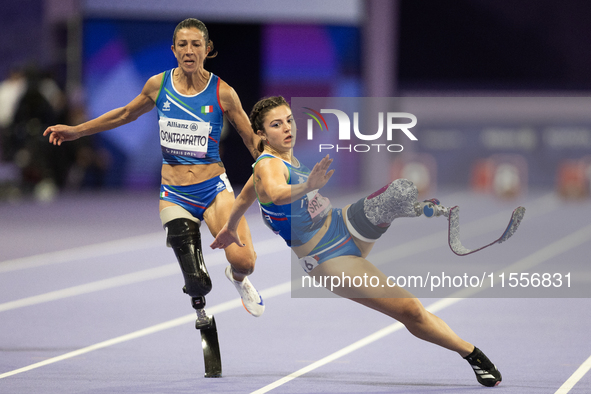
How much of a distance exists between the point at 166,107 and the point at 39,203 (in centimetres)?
1393

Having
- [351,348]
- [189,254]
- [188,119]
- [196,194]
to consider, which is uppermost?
[188,119]

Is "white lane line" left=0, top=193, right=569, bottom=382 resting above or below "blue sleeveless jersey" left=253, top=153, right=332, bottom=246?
below

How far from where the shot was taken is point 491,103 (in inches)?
949

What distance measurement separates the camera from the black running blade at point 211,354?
578 cm

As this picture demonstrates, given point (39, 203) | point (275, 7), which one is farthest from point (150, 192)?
point (275, 7)

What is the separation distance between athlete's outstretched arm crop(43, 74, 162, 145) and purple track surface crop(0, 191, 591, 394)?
60.1 inches

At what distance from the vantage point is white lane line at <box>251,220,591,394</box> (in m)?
5.95

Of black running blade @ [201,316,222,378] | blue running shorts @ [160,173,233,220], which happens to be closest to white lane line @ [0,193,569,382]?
black running blade @ [201,316,222,378]

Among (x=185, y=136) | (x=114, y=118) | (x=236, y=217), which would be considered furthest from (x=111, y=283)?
(x=236, y=217)

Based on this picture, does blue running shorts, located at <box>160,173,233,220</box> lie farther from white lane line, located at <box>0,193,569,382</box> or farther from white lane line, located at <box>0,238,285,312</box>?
white lane line, located at <box>0,238,285,312</box>

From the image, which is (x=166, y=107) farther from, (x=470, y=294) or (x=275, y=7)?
(x=275, y=7)

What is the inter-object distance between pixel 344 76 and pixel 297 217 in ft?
59.7

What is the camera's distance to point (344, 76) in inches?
915

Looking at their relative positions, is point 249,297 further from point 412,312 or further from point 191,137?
point 412,312
